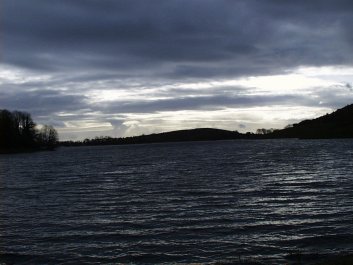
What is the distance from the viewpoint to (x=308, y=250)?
21938mm

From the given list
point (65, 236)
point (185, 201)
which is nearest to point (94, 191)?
point (185, 201)

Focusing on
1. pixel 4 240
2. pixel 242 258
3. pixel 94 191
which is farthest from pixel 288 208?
pixel 94 191

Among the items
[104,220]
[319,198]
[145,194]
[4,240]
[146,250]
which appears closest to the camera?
[146,250]

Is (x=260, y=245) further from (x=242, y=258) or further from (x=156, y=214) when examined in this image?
(x=156, y=214)

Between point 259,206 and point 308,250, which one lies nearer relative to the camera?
point 308,250

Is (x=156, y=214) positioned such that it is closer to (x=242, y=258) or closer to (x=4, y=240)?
(x=4, y=240)

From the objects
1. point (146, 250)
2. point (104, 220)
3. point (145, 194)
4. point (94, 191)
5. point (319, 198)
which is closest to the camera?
point (146, 250)

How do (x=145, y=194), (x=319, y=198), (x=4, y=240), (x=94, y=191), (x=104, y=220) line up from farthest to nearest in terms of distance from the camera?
1. (x=94, y=191)
2. (x=145, y=194)
3. (x=319, y=198)
4. (x=104, y=220)
5. (x=4, y=240)

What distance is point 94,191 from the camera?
4994 cm

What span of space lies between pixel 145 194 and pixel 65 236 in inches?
744

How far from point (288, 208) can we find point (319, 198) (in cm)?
582

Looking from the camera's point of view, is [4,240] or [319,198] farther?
[319,198]

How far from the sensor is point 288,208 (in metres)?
33.5

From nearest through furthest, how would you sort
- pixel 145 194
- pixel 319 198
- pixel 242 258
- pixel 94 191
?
pixel 242 258
pixel 319 198
pixel 145 194
pixel 94 191
